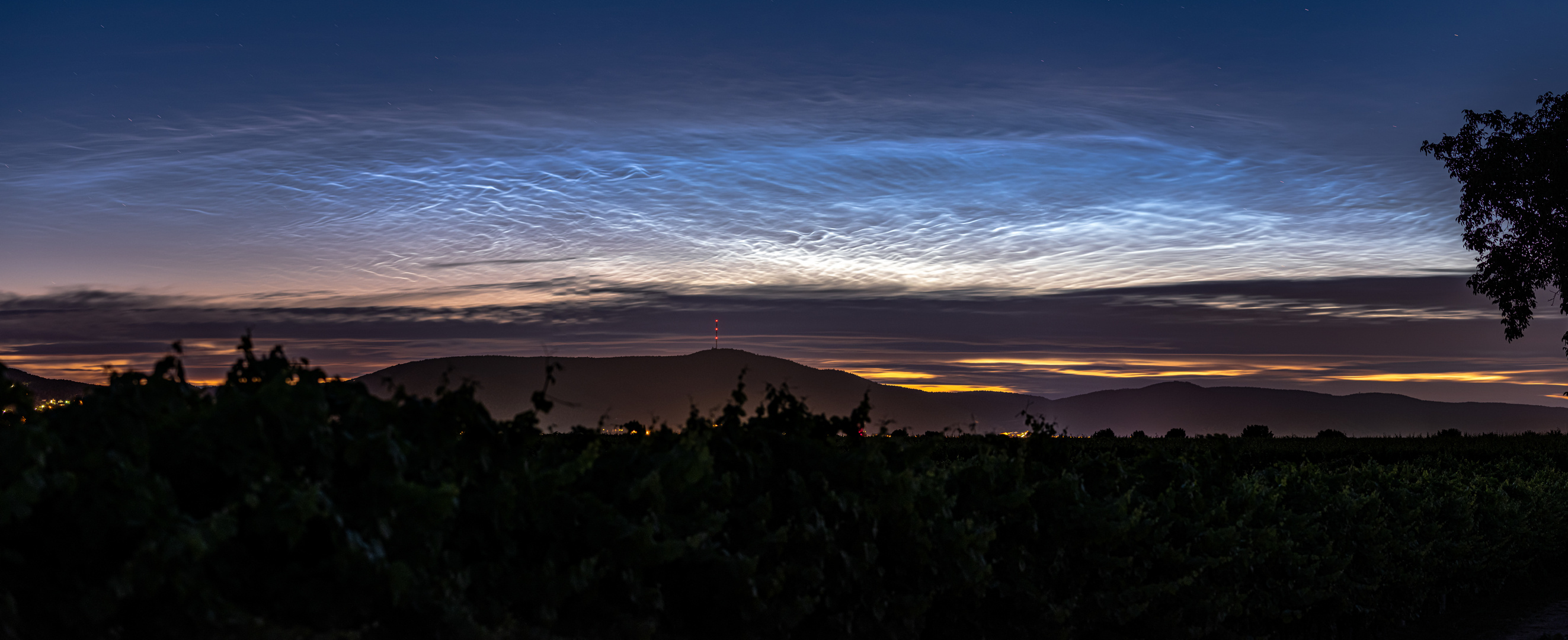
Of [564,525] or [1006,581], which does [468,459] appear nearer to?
[564,525]

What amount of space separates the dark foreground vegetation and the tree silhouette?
92.4 ft

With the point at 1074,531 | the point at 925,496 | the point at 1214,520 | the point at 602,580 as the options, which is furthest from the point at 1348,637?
the point at 602,580

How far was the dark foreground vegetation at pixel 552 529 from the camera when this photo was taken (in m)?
3.89

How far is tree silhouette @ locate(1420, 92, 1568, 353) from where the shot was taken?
3078 cm

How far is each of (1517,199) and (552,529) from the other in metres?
35.5

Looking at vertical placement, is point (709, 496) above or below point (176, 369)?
below

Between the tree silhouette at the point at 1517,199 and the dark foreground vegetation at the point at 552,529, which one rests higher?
the tree silhouette at the point at 1517,199

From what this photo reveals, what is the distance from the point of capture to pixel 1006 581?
7.03 meters

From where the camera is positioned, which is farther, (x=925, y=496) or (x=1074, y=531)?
(x=1074, y=531)

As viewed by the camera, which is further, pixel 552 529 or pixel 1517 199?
pixel 1517 199

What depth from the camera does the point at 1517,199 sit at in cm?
3216

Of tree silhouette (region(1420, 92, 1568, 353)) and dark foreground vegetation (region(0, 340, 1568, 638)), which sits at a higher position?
tree silhouette (region(1420, 92, 1568, 353))

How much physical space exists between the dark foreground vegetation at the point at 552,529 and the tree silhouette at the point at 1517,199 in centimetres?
2816

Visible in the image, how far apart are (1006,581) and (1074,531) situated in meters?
0.77
